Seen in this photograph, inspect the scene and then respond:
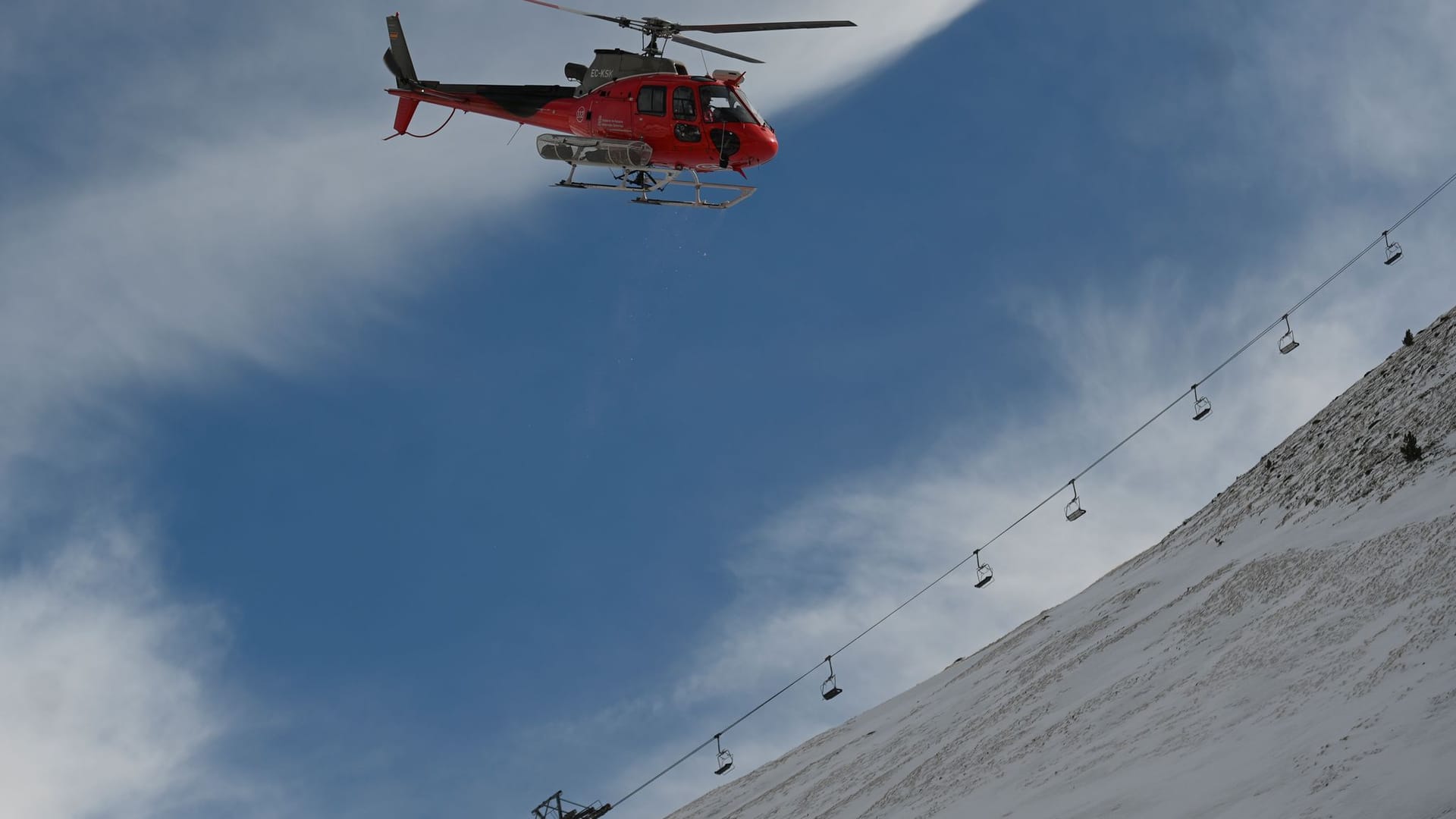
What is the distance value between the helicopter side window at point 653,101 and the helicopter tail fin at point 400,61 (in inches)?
271

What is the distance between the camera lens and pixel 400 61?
3847 centimetres

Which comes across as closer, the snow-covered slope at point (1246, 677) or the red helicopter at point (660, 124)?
the snow-covered slope at point (1246, 677)

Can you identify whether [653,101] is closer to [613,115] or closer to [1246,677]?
[613,115]

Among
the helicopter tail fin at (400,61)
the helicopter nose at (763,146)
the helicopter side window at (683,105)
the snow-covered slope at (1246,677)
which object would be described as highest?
the helicopter tail fin at (400,61)

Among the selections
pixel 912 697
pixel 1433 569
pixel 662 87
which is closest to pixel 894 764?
pixel 912 697

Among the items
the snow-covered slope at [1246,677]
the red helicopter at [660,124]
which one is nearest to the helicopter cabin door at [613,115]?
the red helicopter at [660,124]

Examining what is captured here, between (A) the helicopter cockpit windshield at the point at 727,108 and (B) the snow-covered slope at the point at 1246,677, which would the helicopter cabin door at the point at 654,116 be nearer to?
(A) the helicopter cockpit windshield at the point at 727,108

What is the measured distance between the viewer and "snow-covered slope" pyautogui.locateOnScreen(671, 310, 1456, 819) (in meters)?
21.2

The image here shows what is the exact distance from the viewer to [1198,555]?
38125 mm

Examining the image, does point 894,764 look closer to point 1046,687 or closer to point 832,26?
point 1046,687

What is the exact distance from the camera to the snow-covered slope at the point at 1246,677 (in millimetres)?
21172

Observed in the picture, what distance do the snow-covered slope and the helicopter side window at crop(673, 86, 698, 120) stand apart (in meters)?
16.3

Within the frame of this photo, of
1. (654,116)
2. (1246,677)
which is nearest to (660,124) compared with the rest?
(654,116)

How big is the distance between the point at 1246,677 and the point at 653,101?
18.8 m
